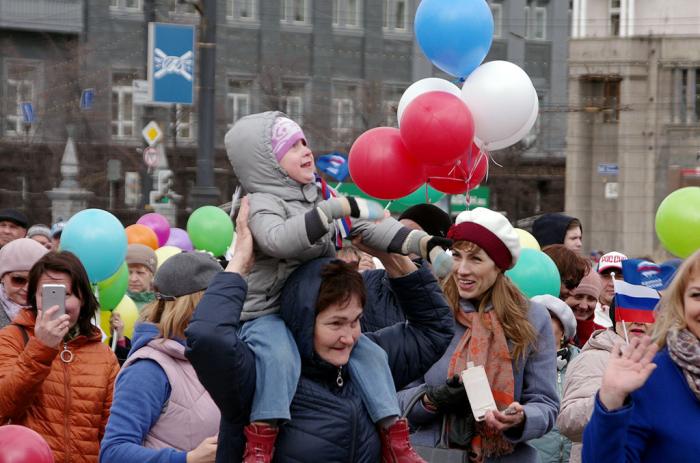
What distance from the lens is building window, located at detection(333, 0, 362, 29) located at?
45.8 m

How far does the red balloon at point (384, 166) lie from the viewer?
6.09m

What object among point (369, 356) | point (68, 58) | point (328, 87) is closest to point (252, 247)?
point (369, 356)

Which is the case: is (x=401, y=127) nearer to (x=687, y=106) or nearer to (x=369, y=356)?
(x=369, y=356)

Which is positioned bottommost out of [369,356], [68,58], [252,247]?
[369,356]

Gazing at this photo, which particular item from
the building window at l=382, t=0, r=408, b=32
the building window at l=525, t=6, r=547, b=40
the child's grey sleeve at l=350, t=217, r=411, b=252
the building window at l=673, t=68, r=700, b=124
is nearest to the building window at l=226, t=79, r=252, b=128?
the building window at l=382, t=0, r=408, b=32

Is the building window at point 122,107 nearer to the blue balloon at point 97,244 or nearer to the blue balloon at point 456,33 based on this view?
the blue balloon at point 97,244

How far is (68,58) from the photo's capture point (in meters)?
40.2

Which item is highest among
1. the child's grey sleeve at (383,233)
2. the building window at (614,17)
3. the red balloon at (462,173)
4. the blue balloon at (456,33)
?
the building window at (614,17)

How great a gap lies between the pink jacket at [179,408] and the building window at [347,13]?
136ft

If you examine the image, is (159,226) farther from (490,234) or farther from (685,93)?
(685,93)

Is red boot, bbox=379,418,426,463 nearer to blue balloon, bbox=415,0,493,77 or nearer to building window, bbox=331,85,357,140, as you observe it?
blue balloon, bbox=415,0,493,77

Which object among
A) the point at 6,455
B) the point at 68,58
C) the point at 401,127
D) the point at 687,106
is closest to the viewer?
the point at 6,455

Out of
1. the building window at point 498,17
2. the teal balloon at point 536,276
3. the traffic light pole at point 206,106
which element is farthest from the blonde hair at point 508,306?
the building window at point 498,17

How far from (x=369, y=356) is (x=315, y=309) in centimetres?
29
